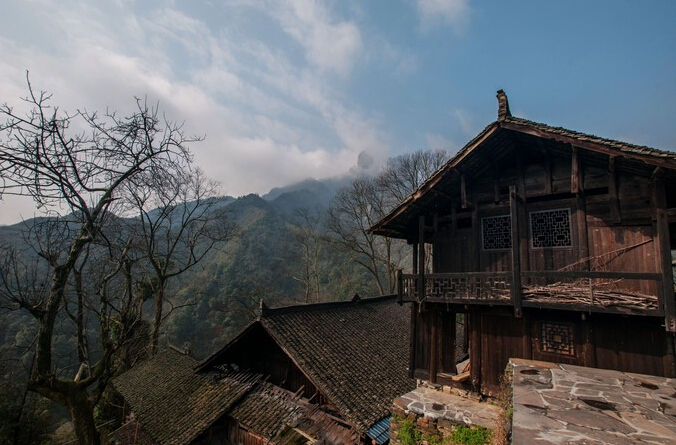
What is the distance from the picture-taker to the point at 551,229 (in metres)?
8.40

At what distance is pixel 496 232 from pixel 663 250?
3.43 metres

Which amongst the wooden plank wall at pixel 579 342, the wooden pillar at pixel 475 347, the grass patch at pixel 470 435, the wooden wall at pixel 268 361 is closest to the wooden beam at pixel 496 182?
the wooden plank wall at pixel 579 342

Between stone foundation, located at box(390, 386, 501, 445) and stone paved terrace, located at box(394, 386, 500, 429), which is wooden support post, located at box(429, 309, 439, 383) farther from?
stone foundation, located at box(390, 386, 501, 445)

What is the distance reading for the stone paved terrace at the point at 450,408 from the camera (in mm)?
7695

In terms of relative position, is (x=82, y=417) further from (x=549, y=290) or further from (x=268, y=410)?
(x=549, y=290)

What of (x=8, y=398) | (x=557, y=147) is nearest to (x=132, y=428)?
(x=8, y=398)

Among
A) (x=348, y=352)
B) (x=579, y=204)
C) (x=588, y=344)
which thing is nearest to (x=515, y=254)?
(x=579, y=204)

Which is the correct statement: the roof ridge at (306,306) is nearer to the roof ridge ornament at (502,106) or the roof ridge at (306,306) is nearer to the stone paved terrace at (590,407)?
the stone paved terrace at (590,407)

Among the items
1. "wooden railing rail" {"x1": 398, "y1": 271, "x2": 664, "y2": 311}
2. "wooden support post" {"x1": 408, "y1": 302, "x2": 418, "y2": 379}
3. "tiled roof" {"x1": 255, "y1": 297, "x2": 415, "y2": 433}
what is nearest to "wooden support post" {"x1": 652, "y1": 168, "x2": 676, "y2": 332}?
"wooden railing rail" {"x1": 398, "y1": 271, "x2": 664, "y2": 311}

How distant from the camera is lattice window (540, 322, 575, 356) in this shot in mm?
7656

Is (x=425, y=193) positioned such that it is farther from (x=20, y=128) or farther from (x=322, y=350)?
(x=20, y=128)

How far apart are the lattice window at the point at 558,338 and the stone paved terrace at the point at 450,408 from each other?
2.08m

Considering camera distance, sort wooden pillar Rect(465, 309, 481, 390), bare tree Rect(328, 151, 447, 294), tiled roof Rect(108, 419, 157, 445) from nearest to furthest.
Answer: wooden pillar Rect(465, 309, 481, 390) < tiled roof Rect(108, 419, 157, 445) < bare tree Rect(328, 151, 447, 294)

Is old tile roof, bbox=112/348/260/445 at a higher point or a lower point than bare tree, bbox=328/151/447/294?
lower
